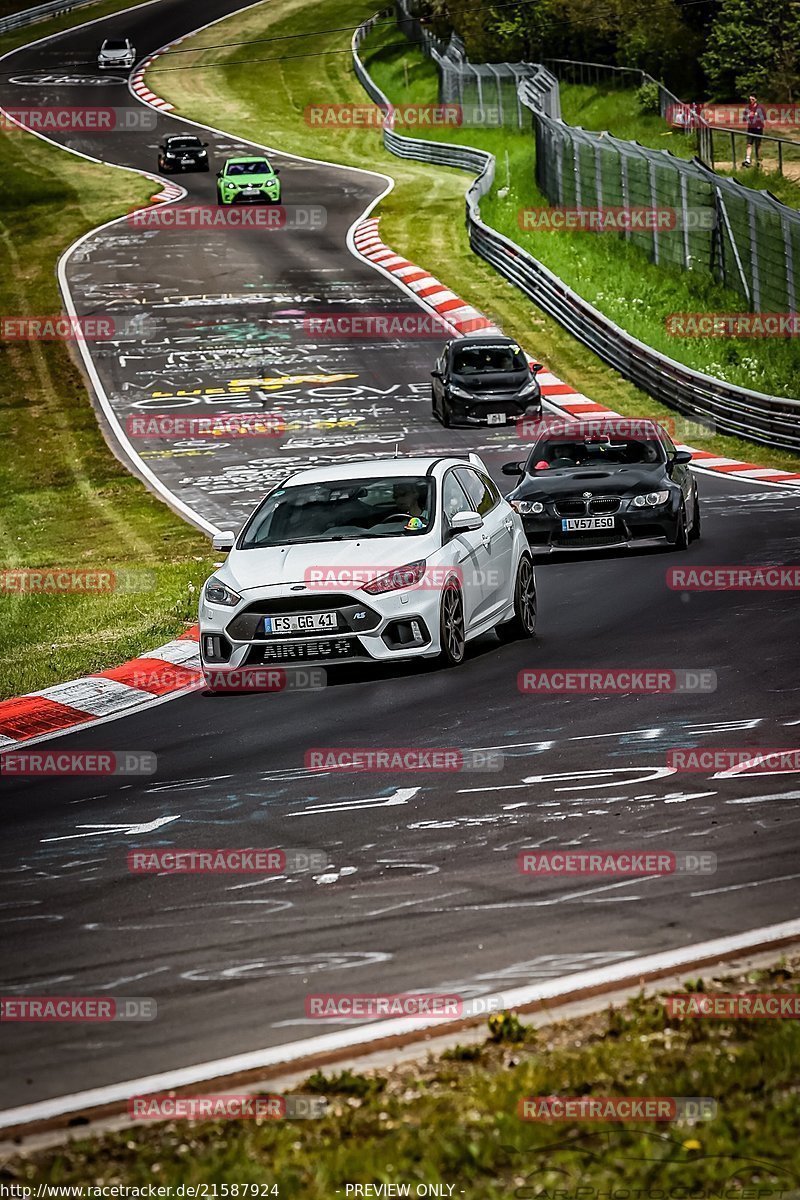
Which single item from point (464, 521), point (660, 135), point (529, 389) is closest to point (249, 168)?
point (660, 135)

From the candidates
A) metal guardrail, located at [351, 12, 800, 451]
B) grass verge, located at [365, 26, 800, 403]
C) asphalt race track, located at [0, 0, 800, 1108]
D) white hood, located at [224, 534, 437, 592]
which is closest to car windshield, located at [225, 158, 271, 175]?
grass verge, located at [365, 26, 800, 403]

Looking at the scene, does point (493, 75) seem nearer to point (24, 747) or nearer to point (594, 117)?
point (594, 117)

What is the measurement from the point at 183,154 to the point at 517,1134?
57.0 meters

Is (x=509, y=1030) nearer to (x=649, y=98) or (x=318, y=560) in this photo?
(x=318, y=560)

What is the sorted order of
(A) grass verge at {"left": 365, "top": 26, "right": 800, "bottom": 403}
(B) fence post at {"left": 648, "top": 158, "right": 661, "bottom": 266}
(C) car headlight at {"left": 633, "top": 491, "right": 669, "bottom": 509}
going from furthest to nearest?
(B) fence post at {"left": 648, "top": 158, "right": 661, "bottom": 266} < (A) grass verge at {"left": 365, "top": 26, "right": 800, "bottom": 403} < (C) car headlight at {"left": 633, "top": 491, "right": 669, "bottom": 509}

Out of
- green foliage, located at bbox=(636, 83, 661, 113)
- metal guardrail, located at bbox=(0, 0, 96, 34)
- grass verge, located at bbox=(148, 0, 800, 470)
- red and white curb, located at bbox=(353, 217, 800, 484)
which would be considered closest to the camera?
red and white curb, located at bbox=(353, 217, 800, 484)

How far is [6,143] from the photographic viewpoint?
64562mm

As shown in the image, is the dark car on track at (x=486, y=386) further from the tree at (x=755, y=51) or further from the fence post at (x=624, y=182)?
the tree at (x=755, y=51)

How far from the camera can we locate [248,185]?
2042 inches

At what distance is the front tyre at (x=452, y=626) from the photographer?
1295 cm

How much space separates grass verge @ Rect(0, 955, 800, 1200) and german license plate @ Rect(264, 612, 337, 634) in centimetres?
698

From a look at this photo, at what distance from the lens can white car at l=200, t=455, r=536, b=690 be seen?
41.7 ft

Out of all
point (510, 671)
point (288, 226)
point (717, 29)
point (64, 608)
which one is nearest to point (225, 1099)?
point (510, 671)

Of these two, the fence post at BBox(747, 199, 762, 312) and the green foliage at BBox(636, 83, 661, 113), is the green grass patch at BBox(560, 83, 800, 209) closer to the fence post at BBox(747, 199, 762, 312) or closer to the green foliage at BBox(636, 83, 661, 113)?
the green foliage at BBox(636, 83, 661, 113)
